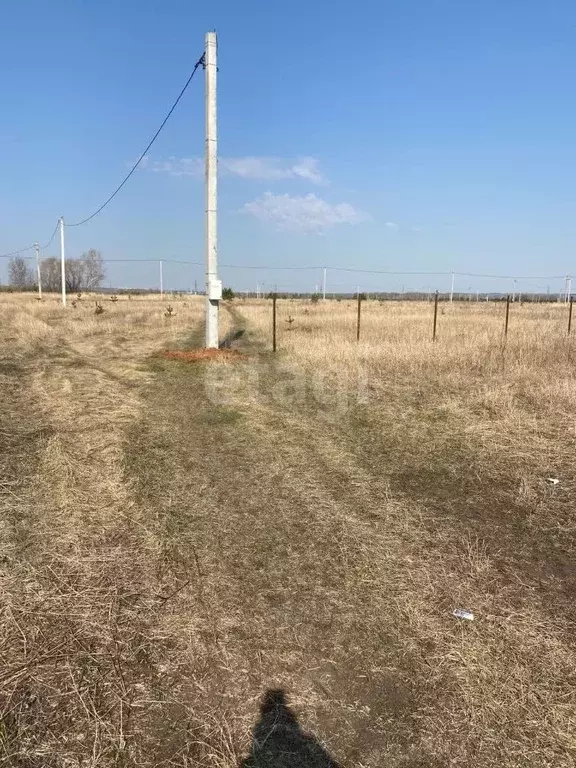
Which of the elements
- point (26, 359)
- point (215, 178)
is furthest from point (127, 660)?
point (215, 178)

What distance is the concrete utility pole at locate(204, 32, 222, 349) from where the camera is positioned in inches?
510

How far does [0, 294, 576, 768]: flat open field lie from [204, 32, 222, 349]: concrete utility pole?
6587 millimetres

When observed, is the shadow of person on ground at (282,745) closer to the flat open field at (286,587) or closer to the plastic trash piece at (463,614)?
the flat open field at (286,587)

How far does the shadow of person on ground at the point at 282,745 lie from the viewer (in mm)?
1937

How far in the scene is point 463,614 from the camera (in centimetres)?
287

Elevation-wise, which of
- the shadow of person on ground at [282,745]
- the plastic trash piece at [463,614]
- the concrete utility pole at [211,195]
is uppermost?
the concrete utility pole at [211,195]

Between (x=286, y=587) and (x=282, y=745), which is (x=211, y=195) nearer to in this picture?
(x=286, y=587)

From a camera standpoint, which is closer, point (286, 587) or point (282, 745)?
point (282, 745)

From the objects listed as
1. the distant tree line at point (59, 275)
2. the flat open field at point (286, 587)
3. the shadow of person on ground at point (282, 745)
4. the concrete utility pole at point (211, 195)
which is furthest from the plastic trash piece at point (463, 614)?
the distant tree line at point (59, 275)

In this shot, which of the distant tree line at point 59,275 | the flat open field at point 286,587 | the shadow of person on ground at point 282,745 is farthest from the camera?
the distant tree line at point 59,275

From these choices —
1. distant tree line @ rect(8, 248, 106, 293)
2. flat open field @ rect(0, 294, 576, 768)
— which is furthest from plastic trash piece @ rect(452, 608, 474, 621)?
distant tree line @ rect(8, 248, 106, 293)

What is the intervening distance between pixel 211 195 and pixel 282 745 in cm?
1311

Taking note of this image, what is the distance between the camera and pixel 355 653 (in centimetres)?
256

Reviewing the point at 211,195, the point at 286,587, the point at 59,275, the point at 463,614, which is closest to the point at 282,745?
the point at 286,587
